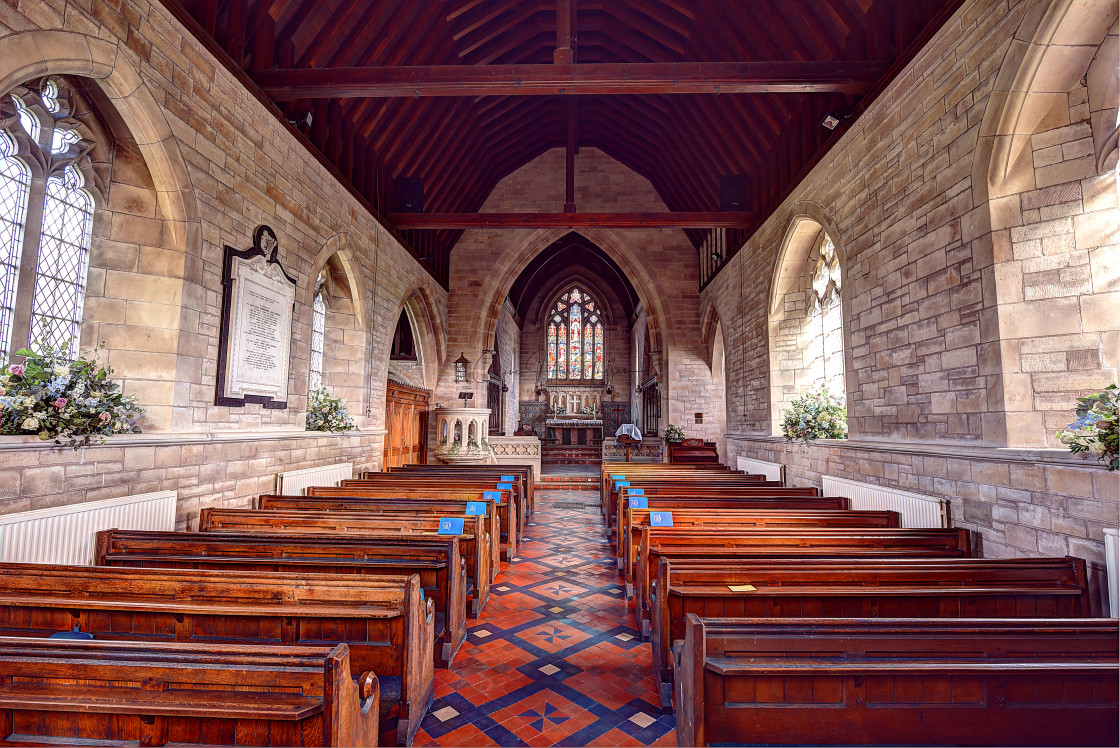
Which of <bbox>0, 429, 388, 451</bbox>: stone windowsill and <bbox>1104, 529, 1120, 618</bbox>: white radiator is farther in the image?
<bbox>0, 429, 388, 451</bbox>: stone windowsill

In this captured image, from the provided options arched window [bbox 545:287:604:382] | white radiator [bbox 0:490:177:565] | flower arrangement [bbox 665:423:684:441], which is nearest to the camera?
white radiator [bbox 0:490:177:565]

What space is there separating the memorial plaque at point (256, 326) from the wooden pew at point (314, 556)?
5.10ft

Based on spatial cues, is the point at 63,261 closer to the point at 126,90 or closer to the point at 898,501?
the point at 126,90

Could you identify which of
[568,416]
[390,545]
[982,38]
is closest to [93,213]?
[390,545]

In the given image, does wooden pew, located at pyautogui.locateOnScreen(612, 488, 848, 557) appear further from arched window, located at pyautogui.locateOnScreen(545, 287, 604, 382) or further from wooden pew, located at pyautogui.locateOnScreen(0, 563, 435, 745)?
arched window, located at pyautogui.locateOnScreen(545, 287, 604, 382)

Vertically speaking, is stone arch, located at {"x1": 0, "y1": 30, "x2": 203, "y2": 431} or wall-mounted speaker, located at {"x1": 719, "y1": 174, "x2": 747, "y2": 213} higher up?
wall-mounted speaker, located at {"x1": 719, "y1": 174, "x2": 747, "y2": 213}

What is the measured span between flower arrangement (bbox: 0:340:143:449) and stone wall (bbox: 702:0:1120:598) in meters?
4.78

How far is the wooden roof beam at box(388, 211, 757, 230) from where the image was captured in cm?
773

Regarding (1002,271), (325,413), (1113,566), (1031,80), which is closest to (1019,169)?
(1031,80)

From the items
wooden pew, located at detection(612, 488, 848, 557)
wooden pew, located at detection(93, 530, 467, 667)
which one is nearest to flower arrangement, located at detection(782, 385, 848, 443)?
wooden pew, located at detection(612, 488, 848, 557)

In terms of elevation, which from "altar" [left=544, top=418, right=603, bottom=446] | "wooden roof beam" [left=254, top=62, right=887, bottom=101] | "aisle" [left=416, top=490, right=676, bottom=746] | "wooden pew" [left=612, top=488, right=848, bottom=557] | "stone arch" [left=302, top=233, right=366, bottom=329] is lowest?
"aisle" [left=416, top=490, right=676, bottom=746]

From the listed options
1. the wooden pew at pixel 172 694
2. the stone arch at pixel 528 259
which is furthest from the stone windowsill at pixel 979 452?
the stone arch at pixel 528 259

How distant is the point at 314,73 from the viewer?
4.62 m

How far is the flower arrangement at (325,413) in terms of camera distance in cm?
589
